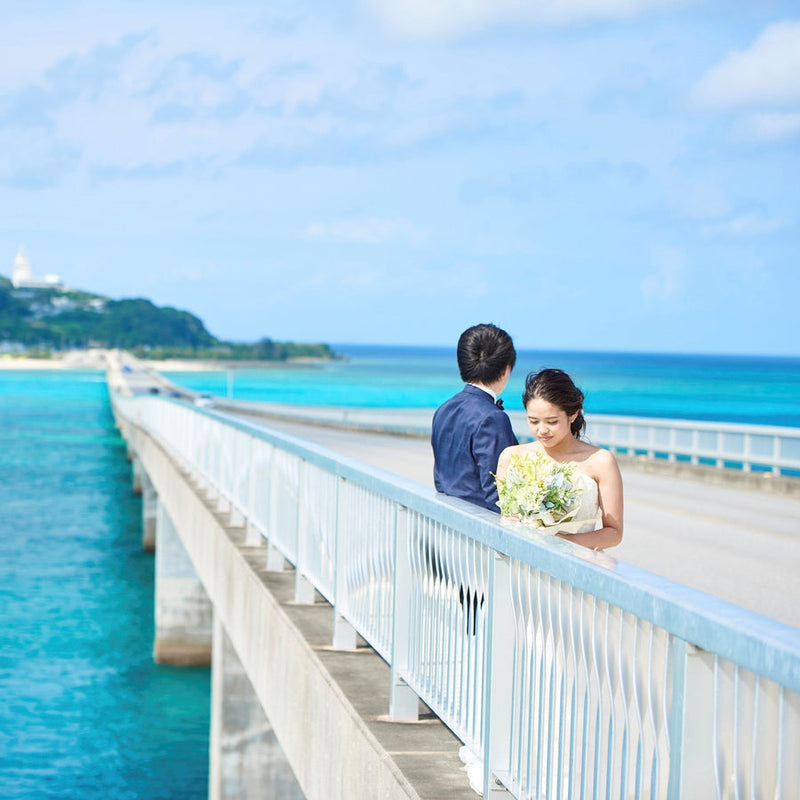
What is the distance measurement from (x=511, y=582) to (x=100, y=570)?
28.0 metres

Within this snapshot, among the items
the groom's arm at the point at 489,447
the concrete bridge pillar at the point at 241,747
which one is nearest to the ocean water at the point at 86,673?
the concrete bridge pillar at the point at 241,747

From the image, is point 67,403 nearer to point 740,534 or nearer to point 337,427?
point 337,427

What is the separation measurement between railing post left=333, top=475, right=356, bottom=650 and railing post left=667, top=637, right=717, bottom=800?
13.3ft

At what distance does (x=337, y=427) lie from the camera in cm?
4584

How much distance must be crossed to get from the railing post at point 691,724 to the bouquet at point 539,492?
6.26 ft

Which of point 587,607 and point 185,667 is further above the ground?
point 587,607

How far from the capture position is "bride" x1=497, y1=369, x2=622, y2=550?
4.93 meters

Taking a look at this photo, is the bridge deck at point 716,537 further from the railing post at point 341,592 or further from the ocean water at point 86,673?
the ocean water at point 86,673

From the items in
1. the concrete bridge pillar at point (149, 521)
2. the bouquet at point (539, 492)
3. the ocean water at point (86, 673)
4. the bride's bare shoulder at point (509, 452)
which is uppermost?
the bride's bare shoulder at point (509, 452)

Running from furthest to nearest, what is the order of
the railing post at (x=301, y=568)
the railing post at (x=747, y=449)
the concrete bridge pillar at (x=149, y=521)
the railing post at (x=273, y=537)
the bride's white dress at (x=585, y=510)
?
1. the concrete bridge pillar at (x=149, y=521)
2. the railing post at (x=747, y=449)
3. the railing post at (x=273, y=537)
4. the railing post at (x=301, y=568)
5. the bride's white dress at (x=585, y=510)

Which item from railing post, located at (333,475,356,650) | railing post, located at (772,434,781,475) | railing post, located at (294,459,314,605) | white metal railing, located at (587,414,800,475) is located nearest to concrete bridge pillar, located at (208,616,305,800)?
railing post, located at (294,459,314,605)

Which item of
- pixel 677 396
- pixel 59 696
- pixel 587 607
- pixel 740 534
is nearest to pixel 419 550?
pixel 587 607

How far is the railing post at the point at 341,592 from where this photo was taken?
6.67 m

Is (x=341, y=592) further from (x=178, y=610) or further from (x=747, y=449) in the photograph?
(x=178, y=610)
